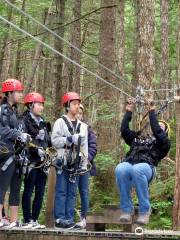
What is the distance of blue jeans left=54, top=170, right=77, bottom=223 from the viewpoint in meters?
8.15

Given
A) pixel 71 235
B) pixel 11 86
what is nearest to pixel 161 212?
pixel 71 235

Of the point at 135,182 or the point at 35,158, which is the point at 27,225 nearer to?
the point at 35,158

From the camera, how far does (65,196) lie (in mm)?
8203

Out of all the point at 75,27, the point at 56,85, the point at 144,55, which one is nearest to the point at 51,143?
the point at 144,55

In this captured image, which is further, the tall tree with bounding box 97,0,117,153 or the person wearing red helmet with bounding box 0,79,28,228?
the tall tree with bounding box 97,0,117,153

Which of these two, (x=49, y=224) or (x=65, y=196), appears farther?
(x=49, y=224)

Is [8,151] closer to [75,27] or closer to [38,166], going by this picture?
[38,166]

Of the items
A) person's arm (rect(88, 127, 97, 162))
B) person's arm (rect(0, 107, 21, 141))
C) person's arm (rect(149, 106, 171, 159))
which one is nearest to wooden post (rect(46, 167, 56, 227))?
person's arm (rect(88, 127, 97, 162))

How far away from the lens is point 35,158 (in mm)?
8289

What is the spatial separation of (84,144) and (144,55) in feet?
10.5

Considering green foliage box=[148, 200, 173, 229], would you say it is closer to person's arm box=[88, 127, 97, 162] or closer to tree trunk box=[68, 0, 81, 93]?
Answer: person's arm box=[88, 127, 97, 162]

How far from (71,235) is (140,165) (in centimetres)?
133

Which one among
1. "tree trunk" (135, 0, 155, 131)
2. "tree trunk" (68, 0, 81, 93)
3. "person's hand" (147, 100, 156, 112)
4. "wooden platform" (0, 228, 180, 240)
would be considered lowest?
"wooden platform" (0, 228, 180, 240)

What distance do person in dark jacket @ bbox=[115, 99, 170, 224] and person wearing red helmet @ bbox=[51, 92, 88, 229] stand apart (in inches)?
30.4
